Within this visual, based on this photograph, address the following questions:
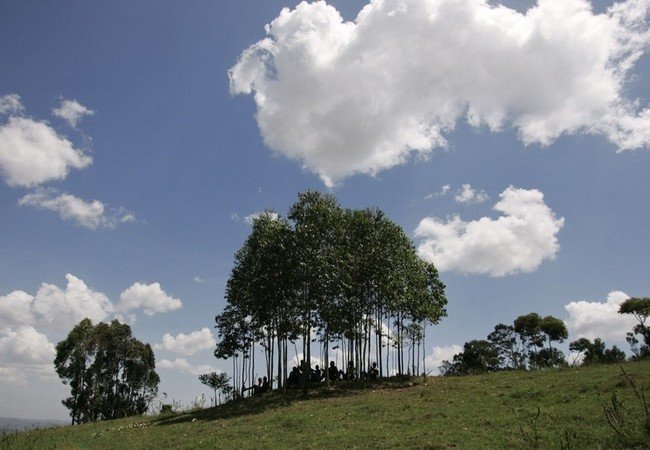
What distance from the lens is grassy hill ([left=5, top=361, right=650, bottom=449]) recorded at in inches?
615

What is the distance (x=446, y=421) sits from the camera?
66.1 ft

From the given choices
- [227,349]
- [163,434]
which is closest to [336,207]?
[227,349]

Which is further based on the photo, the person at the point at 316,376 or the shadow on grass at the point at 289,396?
the person at the point at 316,376

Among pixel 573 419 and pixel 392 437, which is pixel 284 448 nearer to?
pixel 392 437

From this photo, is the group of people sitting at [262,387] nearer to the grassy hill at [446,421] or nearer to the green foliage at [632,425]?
the grassy hill at [446,421]

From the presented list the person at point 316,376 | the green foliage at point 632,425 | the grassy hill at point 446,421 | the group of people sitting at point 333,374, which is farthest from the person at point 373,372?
the green foliage at point 632,425

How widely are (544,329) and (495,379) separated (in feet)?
153

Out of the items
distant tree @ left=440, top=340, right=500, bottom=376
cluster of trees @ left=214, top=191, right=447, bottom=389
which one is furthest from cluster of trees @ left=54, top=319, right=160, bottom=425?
distant tree @ left=440, top=340, right=500, bottom=376

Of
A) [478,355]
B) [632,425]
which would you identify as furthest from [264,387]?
[478,355]

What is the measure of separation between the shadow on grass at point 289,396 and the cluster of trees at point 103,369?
31745 millimetres

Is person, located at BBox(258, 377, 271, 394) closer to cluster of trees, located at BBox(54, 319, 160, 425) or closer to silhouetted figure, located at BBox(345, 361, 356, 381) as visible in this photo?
silhouetted figure, located at BBox(345, 361, 356, 381)

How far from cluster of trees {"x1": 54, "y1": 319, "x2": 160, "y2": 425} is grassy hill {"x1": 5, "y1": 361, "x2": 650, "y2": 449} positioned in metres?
32.9

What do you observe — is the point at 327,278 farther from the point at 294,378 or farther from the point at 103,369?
the point at 103,369

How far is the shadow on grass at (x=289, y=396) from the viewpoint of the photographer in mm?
34062
